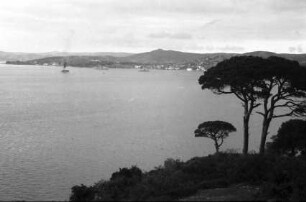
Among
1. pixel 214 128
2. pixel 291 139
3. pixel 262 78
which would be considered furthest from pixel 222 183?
pixel 214 128

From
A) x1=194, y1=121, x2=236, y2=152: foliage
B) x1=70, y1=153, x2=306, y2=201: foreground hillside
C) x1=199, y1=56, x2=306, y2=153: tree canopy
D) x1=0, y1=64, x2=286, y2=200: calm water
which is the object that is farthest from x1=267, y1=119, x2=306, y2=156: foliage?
x1=0, y1=64, x2=286, y2=200: calm water

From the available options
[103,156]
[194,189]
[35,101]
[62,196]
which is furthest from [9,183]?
[35,101]

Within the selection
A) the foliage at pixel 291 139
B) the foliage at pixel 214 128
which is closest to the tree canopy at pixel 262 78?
the foliage at pixel 291 139

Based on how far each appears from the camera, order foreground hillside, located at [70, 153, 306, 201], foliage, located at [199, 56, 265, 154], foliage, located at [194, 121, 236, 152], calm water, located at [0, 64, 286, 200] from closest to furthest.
Result: 1. foreground hillside, located at [70, 153, 306, 201]
2. foliage, located at [199, 56, 265, 154]
3. foliage, located at [194, 121, 236, 152]
4. calm water, located at [0, 64, 286, 200]

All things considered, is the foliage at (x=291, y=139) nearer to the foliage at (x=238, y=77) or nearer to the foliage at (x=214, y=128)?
the foliage at (x=238, y=77)

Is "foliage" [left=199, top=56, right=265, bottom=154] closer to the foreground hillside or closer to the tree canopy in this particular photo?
the tree canopy

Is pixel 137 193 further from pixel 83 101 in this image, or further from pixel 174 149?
pixel 83 101
